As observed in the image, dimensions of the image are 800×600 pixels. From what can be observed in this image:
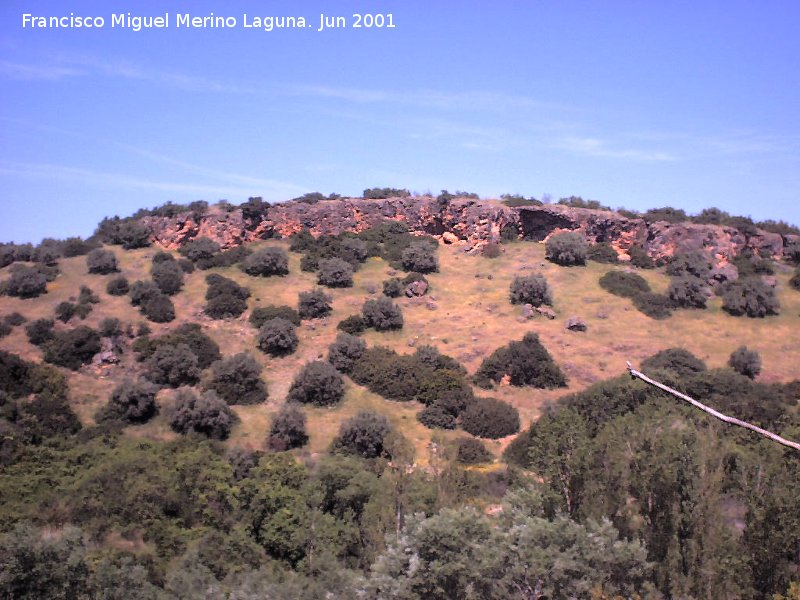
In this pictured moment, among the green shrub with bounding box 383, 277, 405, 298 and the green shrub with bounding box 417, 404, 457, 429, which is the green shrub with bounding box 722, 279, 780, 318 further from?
the green shrub with bounding box 417, 404, 457, 429

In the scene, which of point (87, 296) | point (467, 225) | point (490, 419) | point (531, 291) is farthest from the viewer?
point (467, 225)

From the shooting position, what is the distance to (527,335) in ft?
152

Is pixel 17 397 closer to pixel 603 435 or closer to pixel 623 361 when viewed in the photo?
pixel 603 435

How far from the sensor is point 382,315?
48.9m

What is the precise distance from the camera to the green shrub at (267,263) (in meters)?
57.0

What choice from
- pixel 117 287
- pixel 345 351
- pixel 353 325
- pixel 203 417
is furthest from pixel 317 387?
pixel 117 287

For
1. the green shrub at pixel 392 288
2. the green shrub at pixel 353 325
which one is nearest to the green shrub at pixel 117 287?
the green shrub at pixel 353 325

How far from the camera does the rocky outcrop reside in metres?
61.1

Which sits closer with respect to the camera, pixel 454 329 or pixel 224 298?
pixel 454 329

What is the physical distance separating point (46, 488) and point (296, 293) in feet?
92.9

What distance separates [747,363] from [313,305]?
29160 mm

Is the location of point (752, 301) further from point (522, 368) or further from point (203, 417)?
point (203, 417)

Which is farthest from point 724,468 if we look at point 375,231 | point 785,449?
point 375,231

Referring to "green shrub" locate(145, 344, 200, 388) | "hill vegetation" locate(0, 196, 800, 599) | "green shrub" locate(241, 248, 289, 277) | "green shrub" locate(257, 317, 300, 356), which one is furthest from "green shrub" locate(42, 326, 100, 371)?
"green shrub" locate(241, 248, 289, 277)
